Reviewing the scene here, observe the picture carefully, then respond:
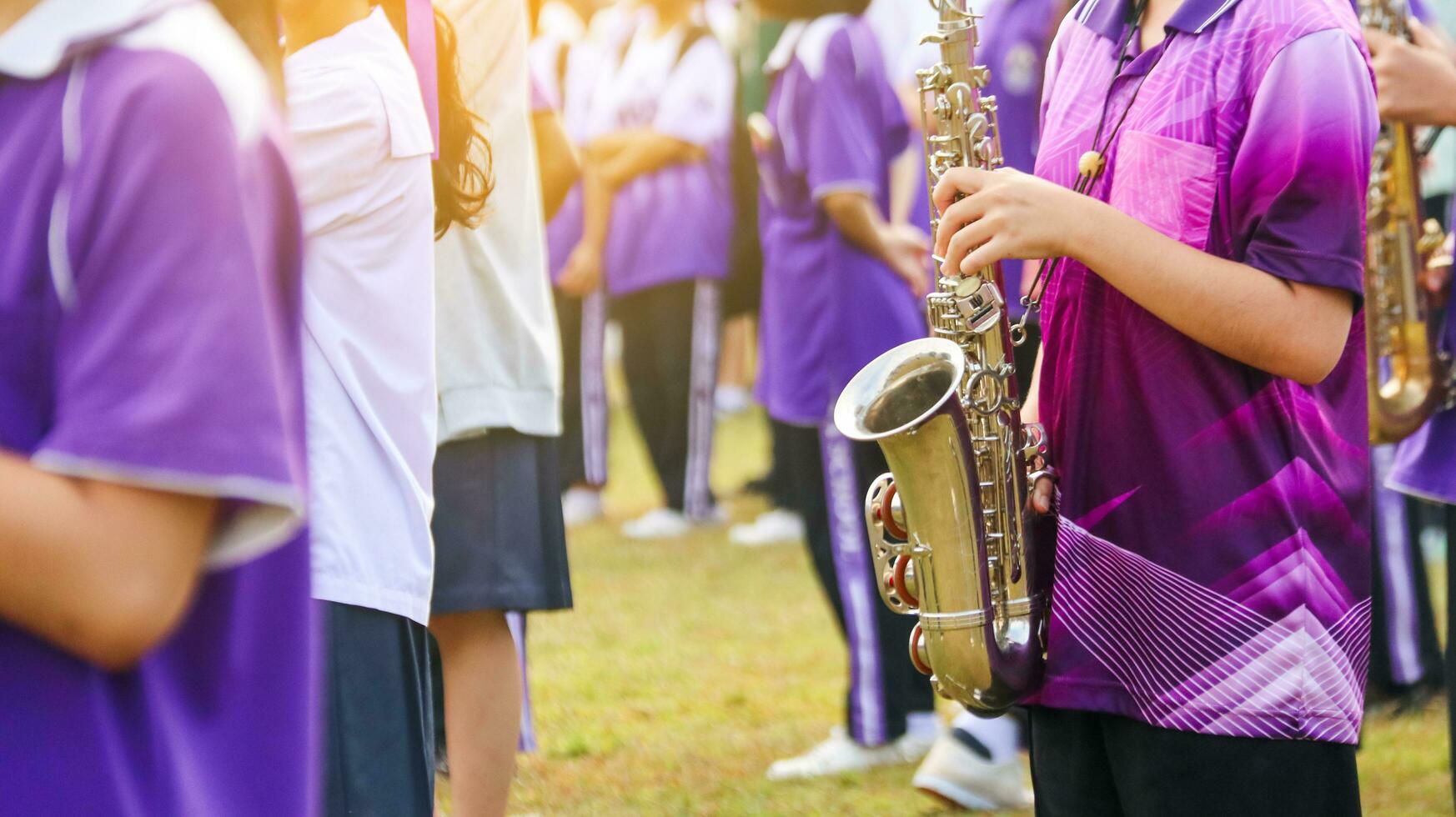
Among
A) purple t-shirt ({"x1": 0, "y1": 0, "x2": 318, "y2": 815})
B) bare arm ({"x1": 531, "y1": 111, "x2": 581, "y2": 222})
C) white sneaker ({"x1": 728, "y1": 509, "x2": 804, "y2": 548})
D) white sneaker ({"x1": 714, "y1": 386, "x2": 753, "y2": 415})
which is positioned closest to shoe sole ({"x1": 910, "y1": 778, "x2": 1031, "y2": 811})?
bare arm ({"x1": 531, "y1": 111, "x2": 581, "y2": 222})

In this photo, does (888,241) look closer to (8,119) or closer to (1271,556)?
(1271,556)

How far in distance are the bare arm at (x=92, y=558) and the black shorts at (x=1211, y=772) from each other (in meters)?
1.23

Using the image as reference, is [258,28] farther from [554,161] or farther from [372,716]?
[554,161]

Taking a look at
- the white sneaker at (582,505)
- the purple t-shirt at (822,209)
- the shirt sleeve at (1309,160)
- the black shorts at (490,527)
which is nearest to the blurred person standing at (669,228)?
the white sneaker at (582,505)

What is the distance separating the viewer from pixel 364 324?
2.21 m

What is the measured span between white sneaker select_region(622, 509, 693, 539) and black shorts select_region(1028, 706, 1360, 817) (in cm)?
608

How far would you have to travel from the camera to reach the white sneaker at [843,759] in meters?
4.36

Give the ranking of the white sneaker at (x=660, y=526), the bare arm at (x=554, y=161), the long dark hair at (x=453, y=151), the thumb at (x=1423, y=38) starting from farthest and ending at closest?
1. the white sneaker at (x=660, y=526)
2. the bare arm at (x=554, y=161)
3. the thumb at (x=1423, y=38)
4. the long dark hair at (x=453, y=151)

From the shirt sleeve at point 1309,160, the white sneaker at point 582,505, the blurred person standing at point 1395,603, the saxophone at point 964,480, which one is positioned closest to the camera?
the shirt sleeve at point 1309,160

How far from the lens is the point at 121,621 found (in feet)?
3.47

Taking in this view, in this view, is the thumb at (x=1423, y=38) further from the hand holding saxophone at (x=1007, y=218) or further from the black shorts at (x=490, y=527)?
the black shorts at (x=490, y=527)

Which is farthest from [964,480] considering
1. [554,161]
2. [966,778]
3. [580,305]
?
[580,305]

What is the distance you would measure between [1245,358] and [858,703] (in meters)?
2.71

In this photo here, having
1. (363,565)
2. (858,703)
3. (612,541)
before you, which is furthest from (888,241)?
(612,541)
